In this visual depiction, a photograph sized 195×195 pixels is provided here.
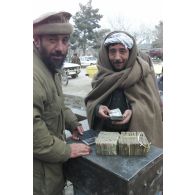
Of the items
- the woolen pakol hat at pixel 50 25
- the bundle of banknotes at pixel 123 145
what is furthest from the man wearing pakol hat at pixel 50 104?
the bundle of banknotes at pixel 123 145

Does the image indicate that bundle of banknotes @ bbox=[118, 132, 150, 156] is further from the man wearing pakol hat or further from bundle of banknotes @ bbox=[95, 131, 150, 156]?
the man wearing pakol hat

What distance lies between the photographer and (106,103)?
1.88 metres

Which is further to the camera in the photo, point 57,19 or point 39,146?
point 57,19

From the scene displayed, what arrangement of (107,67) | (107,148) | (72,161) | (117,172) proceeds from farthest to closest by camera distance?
1. (107,67)
2. (72,161)
3. (107,148)
4. (117,172)

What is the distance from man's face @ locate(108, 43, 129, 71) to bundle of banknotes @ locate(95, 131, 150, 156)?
0.67 metres

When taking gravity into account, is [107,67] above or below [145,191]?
above

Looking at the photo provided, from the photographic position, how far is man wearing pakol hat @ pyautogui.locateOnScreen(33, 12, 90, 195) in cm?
124

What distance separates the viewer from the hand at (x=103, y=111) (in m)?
1.74

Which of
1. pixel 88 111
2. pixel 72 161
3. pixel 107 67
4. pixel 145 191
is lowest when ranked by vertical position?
pixel 145 191

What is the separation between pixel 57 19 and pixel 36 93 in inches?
18.2

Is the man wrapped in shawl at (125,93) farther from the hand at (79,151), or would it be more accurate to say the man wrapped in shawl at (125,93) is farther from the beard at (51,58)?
the beard at (51,58)
